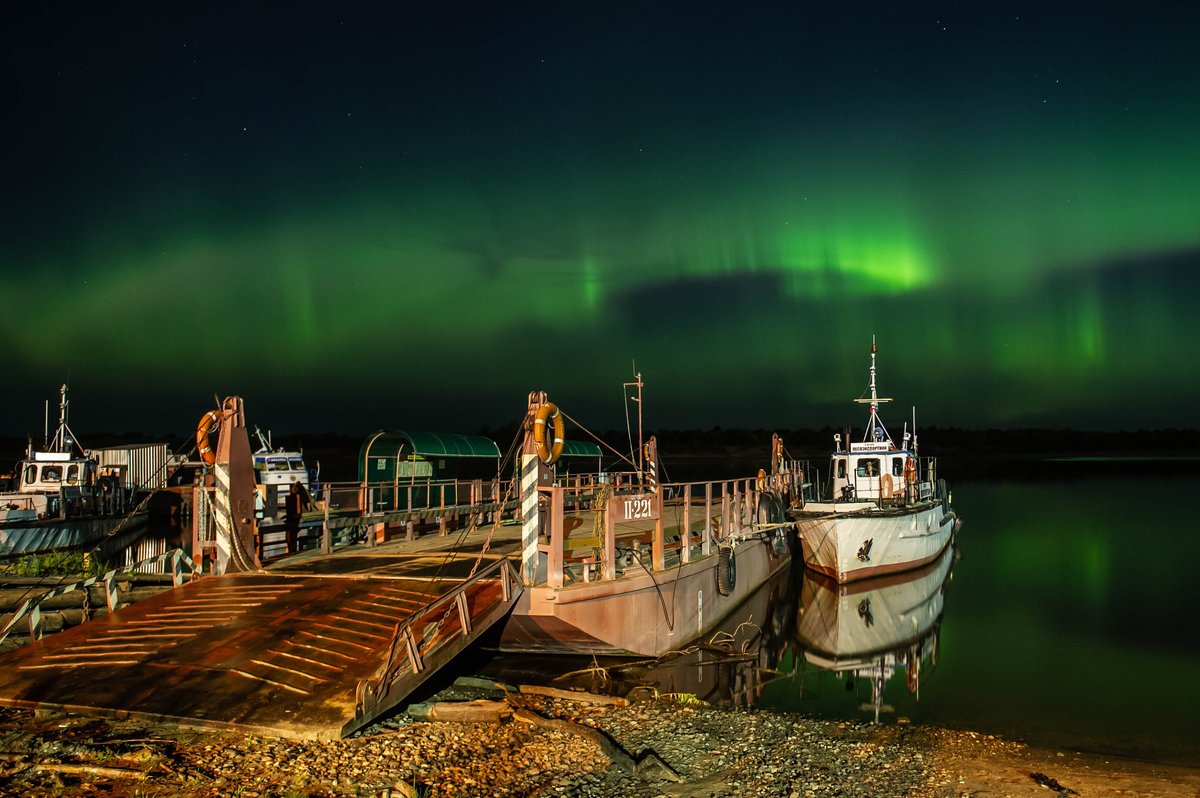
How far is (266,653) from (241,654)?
0.99 feet

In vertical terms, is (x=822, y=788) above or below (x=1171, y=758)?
above

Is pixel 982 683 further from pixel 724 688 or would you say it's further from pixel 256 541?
pixel 256 541

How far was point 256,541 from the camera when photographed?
14836 millimetres

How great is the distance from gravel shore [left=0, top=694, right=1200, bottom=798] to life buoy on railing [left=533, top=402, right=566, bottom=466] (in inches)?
141

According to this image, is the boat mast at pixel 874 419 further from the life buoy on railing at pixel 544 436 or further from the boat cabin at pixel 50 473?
the boat cabin at pixel 50 473

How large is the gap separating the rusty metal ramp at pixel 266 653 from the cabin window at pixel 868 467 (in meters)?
19.0

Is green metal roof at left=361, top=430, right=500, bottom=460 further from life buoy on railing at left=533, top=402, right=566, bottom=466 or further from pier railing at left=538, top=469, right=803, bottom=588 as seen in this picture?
life buoy on railing at left=533, top=402, right=566, bottom=466

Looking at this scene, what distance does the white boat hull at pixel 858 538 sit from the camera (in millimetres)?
24062

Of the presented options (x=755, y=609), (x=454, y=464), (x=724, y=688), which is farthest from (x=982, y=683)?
(x=454, y=464)

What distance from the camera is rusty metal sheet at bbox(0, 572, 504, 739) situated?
859 cm

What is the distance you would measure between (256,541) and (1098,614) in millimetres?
22329

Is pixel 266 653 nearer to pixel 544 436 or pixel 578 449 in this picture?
pixel 544 436

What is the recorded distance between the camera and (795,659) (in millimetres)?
17234

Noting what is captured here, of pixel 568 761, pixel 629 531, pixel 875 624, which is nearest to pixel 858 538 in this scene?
pixel 875 624
